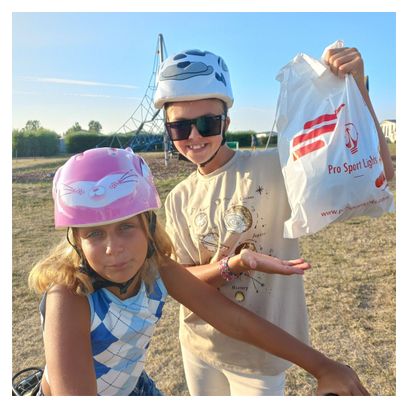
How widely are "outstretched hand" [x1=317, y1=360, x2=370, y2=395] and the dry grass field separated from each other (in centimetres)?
204

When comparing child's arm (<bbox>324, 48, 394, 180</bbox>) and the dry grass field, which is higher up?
child's arm (<bbox>324, 48, 394, 180</bbox>)

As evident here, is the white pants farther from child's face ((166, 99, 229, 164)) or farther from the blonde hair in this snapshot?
child's face ((166, 99, 229, 164))

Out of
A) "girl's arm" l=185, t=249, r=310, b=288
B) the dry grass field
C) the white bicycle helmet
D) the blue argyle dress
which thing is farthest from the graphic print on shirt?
the dry grass field

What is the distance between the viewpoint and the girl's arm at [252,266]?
2080 mm

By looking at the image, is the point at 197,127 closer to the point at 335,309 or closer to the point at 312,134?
the point at 312,134

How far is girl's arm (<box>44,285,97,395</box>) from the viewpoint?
1749mm

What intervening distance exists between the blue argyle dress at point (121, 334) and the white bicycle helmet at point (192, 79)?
3.34 ft

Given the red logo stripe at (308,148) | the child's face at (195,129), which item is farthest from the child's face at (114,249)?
the red logo stripe at (308,148)

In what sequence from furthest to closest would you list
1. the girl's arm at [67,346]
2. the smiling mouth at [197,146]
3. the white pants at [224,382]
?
the white pants at [224,382], the smiling mouth at [197,146], the girl's arm at [67,346]

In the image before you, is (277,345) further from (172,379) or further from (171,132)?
(172,379)

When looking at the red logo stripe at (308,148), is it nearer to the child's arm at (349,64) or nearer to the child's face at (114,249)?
the child's arm at (349,64)

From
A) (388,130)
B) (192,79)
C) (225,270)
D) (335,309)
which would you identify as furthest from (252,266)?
(335,309)

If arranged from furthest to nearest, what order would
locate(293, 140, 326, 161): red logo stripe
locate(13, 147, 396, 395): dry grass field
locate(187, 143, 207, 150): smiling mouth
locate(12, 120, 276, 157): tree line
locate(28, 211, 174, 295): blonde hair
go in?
locate(12, 120, 276, 157): tree line, locate(13, 147, 396, 395): dry grass field, locate(187, 143, 207, 150): smiling mouth, locate(293, 140, 326, 161): red logo stripe, locate(28, 211, 174, 295): blonde hair
